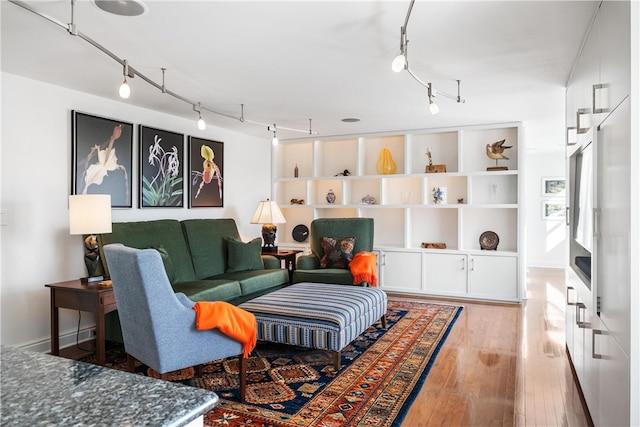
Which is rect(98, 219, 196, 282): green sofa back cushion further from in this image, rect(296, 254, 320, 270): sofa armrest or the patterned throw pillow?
the patterned throw pillow

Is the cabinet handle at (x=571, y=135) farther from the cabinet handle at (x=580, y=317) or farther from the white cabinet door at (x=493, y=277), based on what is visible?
the white cabinet door at (x=493, y=277)

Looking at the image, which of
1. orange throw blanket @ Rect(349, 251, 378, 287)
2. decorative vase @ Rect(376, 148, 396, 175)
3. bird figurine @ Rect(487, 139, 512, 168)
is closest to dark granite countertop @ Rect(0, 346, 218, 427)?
orange throw blanket @ Rect(349, 251, 378, 287)

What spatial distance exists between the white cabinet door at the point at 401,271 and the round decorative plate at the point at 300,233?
144 cm

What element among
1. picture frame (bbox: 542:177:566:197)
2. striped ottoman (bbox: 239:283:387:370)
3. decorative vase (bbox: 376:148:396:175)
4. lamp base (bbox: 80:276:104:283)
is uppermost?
decorative vase (bbox: 376:148:396:175)

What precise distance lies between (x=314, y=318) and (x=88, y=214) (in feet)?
6.62

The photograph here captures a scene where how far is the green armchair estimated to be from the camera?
15.8ft

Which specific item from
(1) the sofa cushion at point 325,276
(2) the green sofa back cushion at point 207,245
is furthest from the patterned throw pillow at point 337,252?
(2) the green sofa back cushion at point 207,245

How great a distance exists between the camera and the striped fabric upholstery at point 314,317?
10.6ft

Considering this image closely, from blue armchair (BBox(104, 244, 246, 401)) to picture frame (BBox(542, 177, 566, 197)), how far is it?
8332 millimetres

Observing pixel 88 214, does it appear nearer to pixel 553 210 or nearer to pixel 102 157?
pixel 102 157

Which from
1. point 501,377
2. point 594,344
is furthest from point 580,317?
point 501,377

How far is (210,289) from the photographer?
13.0ft

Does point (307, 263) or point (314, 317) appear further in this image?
point (307, 263)

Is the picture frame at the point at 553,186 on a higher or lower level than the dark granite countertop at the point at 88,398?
higher
